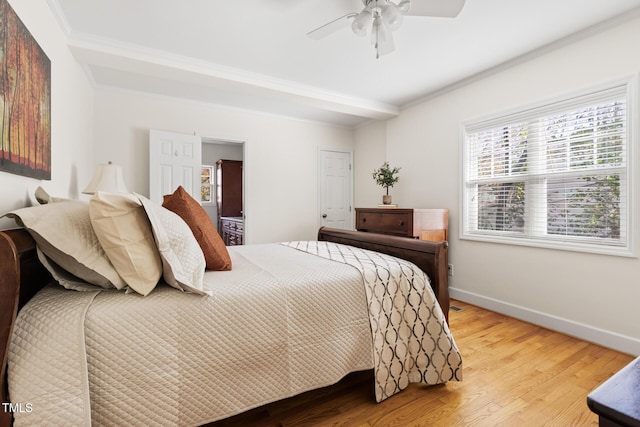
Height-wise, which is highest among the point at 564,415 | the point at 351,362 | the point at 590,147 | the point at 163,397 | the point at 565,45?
the point at 565,45

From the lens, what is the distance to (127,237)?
1108 millimetres

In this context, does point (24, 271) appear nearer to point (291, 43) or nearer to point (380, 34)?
point (380, 34)

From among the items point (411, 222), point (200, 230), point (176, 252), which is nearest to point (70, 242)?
point (176, 252)

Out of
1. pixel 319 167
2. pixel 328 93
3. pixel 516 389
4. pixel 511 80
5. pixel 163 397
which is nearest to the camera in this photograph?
pixel 163 397

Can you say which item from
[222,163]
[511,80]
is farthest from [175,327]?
[222,163]

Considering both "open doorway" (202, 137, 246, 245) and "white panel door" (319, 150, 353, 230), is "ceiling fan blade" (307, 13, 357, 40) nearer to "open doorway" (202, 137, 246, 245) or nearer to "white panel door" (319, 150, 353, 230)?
"white panel door" (319, 150, 353, 230)

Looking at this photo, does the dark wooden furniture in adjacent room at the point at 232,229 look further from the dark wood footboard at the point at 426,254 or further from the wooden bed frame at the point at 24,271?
the wooden bed frame at the point at 24,271

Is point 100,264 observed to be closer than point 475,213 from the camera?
Yes

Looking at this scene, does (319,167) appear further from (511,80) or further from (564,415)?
(564,415)

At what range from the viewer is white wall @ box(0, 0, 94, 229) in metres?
1.54

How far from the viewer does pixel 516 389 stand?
1.71 metres

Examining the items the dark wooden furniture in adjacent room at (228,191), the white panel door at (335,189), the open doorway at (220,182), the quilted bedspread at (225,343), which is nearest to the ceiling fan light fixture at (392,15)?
the quilted bedspread at (225,343)

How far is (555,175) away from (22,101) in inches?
150

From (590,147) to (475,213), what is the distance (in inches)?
45.1
